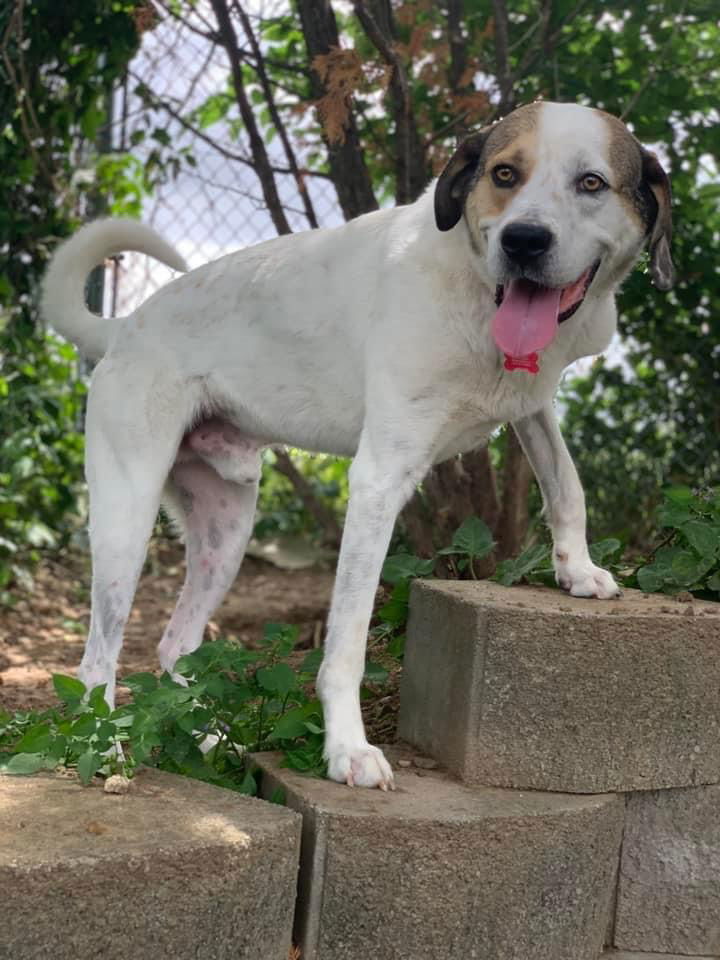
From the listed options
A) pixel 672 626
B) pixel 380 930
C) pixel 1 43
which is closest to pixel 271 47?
pixel 1 43

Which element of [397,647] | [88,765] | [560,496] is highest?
[560,496]

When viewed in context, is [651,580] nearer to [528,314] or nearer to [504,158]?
[528,314]

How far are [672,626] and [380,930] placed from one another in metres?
0.94

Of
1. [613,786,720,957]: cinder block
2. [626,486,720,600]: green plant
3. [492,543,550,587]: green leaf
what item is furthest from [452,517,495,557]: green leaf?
Answer: [613,786,720,957]: cinder block

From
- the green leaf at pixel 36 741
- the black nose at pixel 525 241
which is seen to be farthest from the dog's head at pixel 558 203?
the green leaf at pixel 36 741

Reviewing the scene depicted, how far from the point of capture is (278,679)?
2865 mm

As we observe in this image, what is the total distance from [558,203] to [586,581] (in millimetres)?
1010

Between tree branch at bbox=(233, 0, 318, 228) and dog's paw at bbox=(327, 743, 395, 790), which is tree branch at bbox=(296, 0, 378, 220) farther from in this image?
dog's paw at bbox=(327, 743, 395, 790)

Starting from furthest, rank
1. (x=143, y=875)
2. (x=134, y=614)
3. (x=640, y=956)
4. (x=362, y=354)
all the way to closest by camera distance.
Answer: (x=134, y=614) → (x=362, y=354) → (x=640, y=956) → (x=143, y=875)

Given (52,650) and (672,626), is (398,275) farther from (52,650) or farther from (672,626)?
(52,650)

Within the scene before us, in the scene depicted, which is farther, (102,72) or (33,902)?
(102,72)

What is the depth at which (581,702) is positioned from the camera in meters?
2.73

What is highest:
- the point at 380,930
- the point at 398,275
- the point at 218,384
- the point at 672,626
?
the point at 398,275

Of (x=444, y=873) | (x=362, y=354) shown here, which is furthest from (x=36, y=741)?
(x=362, y=354)
